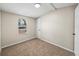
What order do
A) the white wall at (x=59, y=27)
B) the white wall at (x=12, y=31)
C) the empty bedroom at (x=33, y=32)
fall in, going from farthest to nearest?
1. the white wall at (x=59, y=27)
2. the white wall at (x=12, y=31)
3. the empty bedroom at (x=33, y=32)

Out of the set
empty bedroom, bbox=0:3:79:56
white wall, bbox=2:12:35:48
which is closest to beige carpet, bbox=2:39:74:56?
empty bedroom, bbox=0:3:79:56

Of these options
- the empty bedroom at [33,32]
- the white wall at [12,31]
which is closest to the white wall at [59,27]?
the empty bedroom at [33,32]

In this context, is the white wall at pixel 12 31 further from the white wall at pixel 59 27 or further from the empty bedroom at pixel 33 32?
the white wall at pixel 59 27

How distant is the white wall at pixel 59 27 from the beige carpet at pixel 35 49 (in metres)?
0.22

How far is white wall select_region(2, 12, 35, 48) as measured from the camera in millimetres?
2039

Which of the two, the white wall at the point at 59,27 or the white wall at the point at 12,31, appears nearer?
the white wall at the point at 12,31

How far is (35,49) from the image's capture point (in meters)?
2.23

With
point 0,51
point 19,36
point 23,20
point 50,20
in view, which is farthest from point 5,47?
point 50,20

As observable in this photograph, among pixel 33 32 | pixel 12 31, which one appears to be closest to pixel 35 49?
pixel 33 32

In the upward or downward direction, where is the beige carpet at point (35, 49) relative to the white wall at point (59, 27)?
downward

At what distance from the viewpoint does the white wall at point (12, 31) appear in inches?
80.3

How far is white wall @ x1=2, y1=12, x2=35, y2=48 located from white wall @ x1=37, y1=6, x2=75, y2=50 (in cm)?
44

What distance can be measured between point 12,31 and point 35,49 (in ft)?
3.04

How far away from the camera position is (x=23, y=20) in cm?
199
